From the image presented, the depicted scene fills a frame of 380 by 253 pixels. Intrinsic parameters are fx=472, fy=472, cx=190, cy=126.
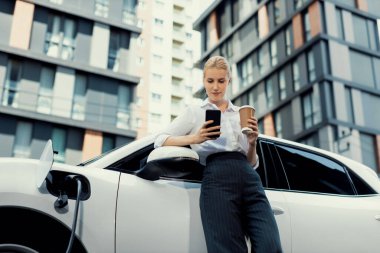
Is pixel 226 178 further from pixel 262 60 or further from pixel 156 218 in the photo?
pixel 262 60

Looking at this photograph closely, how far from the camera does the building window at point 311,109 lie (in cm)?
2578

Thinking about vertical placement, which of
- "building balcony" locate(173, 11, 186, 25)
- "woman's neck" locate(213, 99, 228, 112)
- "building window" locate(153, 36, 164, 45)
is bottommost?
"woman's neck" locate(213, 99, 228, 112)

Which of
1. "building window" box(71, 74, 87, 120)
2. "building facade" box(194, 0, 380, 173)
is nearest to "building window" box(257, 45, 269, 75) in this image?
"building facade" box(194, 0, 380, 173)

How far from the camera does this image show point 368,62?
2836 centimetres

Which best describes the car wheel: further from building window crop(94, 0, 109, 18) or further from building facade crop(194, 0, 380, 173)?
building facade crop(194, 0, 380, 173)

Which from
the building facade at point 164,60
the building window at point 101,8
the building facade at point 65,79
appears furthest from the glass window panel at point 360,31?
the building facade at point 164,60

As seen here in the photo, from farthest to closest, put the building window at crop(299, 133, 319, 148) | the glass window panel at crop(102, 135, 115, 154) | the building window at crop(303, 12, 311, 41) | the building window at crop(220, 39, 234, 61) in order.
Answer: the building window at crop(220, 39, 234, 61) → the building window at crop(303, 12, 311, 41) → the building window at crop(299, 133, 319, 148) → the glass window panel at crop(102, 135, 115, 154)

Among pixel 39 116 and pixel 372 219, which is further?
pixel 39 116

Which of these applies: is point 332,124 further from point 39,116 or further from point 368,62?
point 39,116

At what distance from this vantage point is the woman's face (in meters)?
2.72

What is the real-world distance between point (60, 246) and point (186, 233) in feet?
2.10

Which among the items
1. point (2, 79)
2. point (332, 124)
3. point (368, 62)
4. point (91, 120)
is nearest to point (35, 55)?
point (2, 79)

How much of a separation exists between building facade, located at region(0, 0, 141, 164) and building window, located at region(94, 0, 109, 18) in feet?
0.17

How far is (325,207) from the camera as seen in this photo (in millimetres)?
2914
